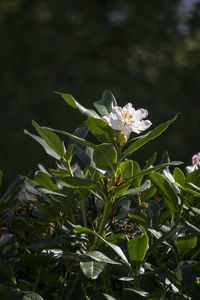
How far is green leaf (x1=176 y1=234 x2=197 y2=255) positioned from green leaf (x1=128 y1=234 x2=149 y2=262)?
5 cm

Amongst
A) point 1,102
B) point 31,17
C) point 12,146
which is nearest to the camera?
point 12,146

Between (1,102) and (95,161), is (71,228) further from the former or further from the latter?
(1,102)

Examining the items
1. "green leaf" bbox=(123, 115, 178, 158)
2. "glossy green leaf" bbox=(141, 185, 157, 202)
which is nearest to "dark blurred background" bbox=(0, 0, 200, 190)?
"glossy green leaf" bbox=(141, 185, 157, 202)

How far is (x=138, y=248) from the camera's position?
0.59 meters

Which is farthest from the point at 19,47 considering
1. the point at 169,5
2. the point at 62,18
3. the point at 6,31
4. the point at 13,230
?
the point at 13,230

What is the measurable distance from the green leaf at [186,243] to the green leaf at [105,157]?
0.43ft

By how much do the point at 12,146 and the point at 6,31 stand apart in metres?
2.34

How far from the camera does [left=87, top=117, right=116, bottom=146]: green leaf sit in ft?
1.98

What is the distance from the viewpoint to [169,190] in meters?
0.61

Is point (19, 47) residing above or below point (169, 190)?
above

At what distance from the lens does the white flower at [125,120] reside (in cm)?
63

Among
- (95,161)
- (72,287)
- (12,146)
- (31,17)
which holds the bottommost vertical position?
(12,146)

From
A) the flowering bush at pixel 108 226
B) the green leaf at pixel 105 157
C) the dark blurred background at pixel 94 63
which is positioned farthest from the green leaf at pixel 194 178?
the dark blurred background at pixel 94 63

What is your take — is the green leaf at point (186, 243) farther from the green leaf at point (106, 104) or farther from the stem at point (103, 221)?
the green leaf at point (106, 104)
